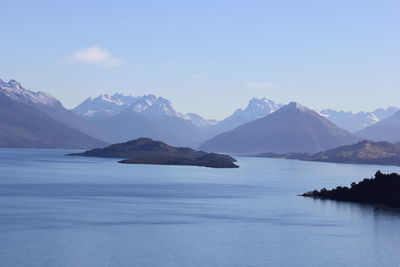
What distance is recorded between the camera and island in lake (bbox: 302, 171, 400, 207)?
162 metres

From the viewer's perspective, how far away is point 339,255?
88188 mm

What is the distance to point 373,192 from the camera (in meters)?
165

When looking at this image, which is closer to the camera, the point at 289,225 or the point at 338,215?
the point at 289,225

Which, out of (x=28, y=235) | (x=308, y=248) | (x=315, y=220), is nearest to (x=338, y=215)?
(x=315, y=220)

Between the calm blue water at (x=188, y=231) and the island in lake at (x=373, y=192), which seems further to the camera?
the island in lake at (x=373, y=192)

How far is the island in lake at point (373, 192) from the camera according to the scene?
16188 centimetres

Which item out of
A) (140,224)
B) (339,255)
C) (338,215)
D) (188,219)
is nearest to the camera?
(339,255)

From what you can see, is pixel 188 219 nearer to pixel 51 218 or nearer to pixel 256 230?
pixel 256 230

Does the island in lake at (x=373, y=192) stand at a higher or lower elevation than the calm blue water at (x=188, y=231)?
higher

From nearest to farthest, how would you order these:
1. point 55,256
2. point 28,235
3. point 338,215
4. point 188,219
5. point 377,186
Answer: point 55,256 → point 28,235 → point 188,219 → point 338,215 → point 377,186

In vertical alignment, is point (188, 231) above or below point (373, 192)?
below

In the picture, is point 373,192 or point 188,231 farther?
point 373,192

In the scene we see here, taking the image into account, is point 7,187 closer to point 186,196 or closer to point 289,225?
point 186,196

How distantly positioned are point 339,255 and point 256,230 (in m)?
21.6
